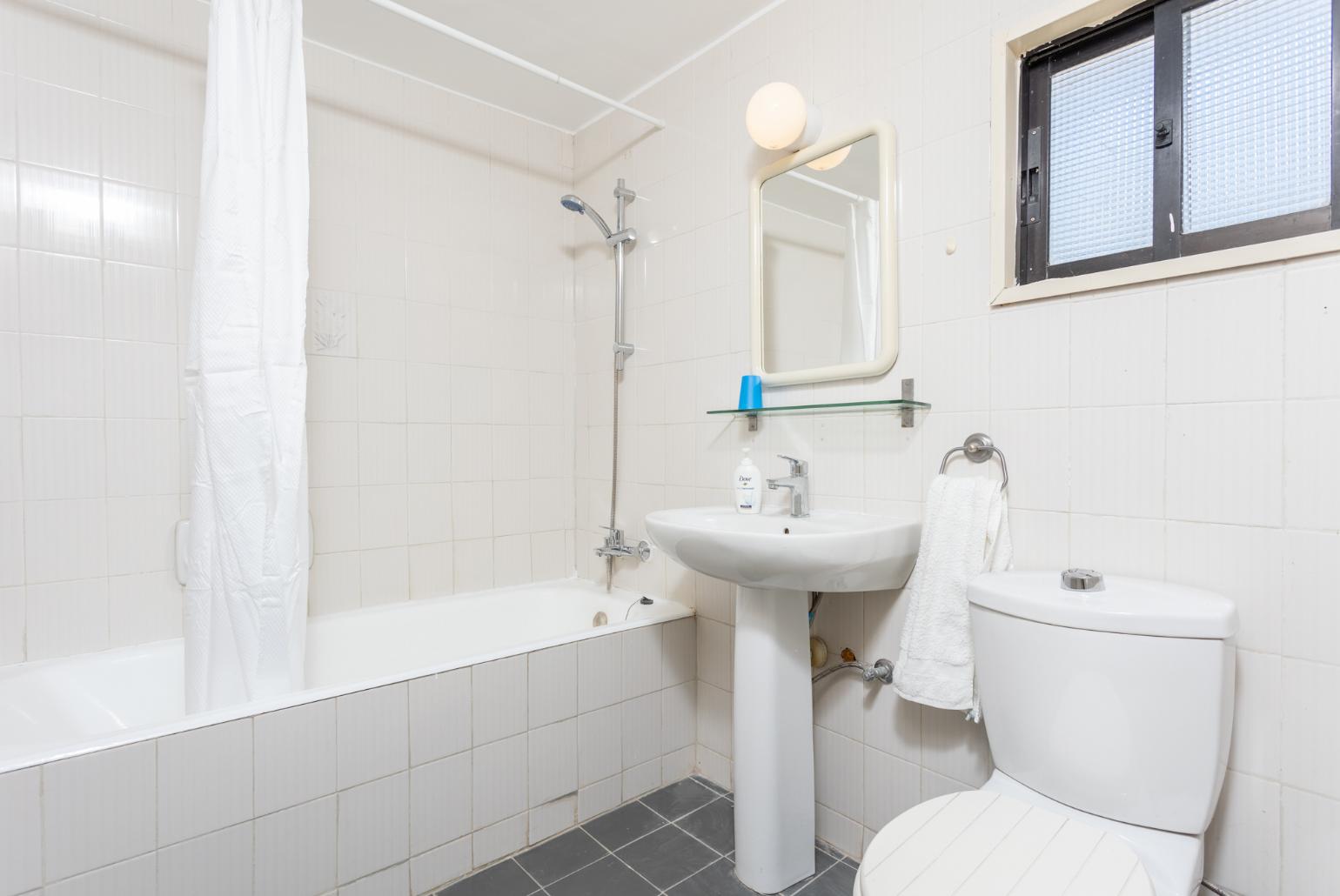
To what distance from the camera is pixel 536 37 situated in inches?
76.0

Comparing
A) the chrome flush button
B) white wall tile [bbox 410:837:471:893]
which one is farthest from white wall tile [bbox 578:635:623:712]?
the chrome flush button

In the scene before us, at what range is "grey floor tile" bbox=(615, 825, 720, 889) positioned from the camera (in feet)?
4.98

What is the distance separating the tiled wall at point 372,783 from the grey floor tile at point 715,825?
173 millimetres

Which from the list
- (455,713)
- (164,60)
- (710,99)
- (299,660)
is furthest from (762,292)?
(164,60)

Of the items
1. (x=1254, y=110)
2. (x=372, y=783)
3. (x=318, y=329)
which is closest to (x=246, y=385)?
(x=318, y=329)

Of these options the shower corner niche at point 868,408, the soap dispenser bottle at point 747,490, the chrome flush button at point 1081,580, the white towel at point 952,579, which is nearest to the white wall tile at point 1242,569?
the chrome flush button at point 1081,580

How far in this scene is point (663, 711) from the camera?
1911 millimetres

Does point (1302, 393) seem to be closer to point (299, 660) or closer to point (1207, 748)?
point (1207, 748)

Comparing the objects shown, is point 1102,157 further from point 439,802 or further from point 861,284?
point 439,802

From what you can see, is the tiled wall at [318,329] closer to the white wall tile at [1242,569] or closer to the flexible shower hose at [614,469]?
the flexible shower hose at [614,469]

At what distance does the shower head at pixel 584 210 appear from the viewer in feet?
6.88

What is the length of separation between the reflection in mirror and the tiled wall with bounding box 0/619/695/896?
A: 2.99 ft

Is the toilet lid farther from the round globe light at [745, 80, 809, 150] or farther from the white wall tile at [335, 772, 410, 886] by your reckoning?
the round globe light at [745, 80, 809, 150]

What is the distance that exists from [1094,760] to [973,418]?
656 mm
